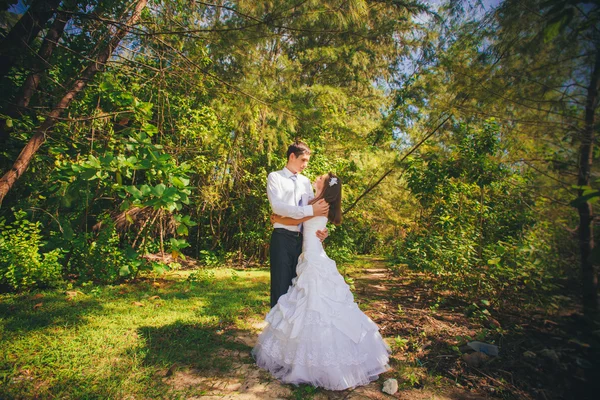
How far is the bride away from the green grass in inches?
25.1

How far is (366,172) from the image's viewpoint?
7453 millimetres

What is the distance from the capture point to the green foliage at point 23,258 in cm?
412

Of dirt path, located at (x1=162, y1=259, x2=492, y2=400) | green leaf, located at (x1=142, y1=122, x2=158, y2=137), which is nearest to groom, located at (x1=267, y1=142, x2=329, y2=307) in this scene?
dirt path, located at (x1=162, y1=259, x2=492, y2=400)

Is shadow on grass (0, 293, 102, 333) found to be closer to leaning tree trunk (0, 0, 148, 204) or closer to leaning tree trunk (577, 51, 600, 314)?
leaning tree trunk (0, 0, 148, 204)

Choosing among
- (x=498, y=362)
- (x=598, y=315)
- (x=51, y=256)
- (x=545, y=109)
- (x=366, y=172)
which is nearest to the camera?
(x=598, y=315)

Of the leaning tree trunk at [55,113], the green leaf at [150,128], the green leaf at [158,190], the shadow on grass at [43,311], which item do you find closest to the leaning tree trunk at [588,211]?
the green leaf at [158,190]

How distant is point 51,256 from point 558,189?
21.0 feet

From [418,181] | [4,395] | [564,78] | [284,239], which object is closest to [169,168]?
[284,239]

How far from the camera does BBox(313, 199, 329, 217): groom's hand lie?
2.45 meters

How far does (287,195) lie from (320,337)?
127 centimetres

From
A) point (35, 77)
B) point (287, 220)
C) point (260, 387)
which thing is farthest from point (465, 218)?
point (35, 77)

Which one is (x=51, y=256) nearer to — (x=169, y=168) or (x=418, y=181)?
(x=169, y=168)

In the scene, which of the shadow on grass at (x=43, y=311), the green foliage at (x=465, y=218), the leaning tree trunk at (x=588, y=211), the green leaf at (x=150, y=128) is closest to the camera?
the leaning tree trunk at (x=588, y=211)

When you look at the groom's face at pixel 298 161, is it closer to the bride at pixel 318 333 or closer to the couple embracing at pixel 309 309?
the couple embracing at pixel 309 309
